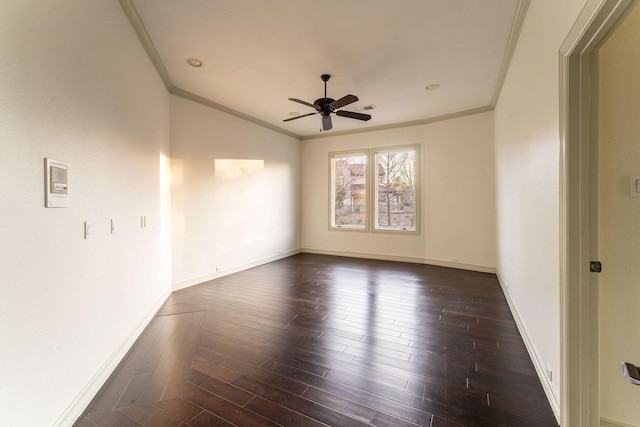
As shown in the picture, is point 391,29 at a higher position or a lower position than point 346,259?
higher

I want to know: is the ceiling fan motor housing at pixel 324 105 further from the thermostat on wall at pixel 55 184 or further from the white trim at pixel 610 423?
the white trim at pixel 610 423

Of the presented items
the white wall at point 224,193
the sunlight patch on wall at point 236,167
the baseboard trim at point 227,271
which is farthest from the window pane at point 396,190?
the sunlight patch on wall at point 236,167

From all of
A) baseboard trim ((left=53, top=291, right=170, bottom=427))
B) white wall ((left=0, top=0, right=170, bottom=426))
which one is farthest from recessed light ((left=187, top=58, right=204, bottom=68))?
baseboard trim ((left=53, top=291, right=170, bottom=427))

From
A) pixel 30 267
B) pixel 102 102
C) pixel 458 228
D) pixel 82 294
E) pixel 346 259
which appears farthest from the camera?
pixel 346 259

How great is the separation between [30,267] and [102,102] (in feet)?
4.53

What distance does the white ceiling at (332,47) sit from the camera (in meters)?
2.51

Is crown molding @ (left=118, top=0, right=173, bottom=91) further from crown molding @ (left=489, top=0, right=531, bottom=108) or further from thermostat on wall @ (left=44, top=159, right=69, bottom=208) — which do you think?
crown molding @ (left=489, top=0, right=531, bottom=108)

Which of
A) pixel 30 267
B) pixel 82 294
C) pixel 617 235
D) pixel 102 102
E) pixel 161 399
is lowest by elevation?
pixel 161 399

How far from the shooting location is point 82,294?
1855mm

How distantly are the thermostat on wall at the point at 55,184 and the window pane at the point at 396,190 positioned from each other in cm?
554

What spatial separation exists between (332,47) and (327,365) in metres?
3.17

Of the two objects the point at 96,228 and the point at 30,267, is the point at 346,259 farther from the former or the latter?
the point at 30,267

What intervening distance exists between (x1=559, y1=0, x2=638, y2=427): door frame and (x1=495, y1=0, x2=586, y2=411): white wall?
0.15 metres

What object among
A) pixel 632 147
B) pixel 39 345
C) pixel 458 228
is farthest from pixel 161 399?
pixel 458 228
